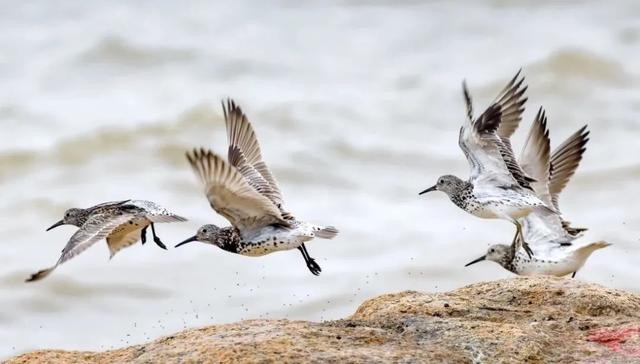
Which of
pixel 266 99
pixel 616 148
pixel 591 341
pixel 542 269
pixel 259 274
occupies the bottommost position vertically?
pixel 591 341

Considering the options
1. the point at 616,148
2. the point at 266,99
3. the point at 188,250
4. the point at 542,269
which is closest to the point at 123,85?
the point at 266,99

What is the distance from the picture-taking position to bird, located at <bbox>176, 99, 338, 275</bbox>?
326 inches

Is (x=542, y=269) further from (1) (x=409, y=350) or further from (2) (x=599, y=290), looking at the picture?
(1) (x=409, y=350)

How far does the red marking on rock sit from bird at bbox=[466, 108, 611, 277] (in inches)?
167

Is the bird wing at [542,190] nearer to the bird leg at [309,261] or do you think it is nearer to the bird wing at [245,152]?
the bird leg at [309,261]

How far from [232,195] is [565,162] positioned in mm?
3978

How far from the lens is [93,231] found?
9188mm

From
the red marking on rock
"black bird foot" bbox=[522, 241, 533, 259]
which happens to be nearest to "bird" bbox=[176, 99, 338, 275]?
"black bird foot" bbox=[522, 241, 533, 259]

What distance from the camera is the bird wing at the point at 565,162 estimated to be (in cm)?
1134

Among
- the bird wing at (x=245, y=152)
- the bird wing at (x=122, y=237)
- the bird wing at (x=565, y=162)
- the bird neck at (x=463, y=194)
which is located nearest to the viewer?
the bird wing at (x=122, y=237)

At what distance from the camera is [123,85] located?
19.4m

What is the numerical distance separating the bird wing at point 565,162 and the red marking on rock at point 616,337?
4868 millimetres

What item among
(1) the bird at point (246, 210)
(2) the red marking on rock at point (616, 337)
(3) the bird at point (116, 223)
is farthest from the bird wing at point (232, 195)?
(2) the red marking on rock at point (616, 337)

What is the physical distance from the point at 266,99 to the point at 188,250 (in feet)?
12.8
